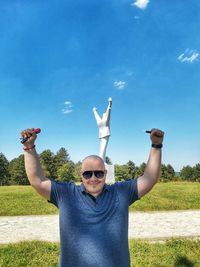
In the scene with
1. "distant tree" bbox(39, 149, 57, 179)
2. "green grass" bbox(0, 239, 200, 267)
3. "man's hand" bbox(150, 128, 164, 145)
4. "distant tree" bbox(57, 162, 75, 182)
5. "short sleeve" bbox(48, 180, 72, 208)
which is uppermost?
"distant tree" bbox(39, 149, 57, 179)

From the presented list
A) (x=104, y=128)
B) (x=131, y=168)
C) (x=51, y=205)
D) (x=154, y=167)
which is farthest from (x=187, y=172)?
(x=154, y=167)

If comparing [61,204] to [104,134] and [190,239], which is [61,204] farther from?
[104,134]

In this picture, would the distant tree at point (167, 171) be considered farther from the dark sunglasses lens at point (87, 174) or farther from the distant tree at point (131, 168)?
the dark sunglasses lens at point (87, 174)

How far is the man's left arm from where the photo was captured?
9.43 ft

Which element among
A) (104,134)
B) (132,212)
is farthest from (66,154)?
(132,212)

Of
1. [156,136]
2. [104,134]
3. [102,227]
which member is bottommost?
[102,227]

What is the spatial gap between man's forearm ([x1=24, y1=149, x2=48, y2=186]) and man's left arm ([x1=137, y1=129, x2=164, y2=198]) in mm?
770

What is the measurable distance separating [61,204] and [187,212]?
32.5ft

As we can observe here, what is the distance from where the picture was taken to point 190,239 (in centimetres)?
721

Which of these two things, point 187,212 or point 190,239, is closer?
point 190,239

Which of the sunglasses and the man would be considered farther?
the sunglasses

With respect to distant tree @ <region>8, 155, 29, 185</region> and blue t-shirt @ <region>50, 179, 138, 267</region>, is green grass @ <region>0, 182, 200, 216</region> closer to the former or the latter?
blue t-shirt @ <region>50, 179, 138, 267</region>

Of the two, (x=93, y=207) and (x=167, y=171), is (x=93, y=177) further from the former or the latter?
(x=167, y=171)

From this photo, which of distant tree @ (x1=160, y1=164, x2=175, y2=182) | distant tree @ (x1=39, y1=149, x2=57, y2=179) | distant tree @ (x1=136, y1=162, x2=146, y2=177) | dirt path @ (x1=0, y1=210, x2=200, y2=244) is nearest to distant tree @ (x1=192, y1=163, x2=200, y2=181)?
distant tree @ (x1=160, y1=164, x2=175, y2=182)
